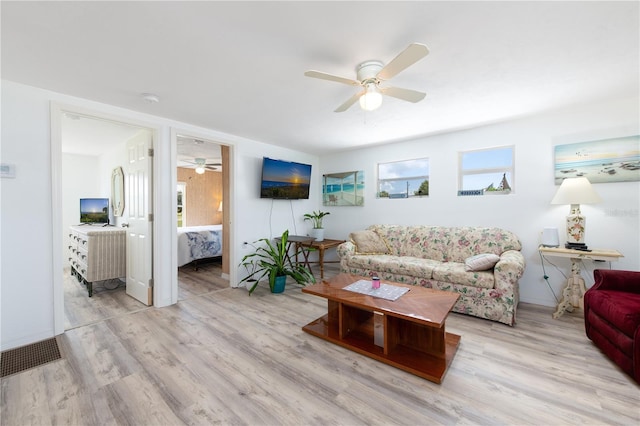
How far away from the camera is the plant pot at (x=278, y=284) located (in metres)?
3.62

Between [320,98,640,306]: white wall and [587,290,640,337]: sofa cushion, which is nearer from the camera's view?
[587,290,640,337]: sofa cushion

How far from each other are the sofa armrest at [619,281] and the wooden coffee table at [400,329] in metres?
1.31

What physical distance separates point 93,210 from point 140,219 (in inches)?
91.3

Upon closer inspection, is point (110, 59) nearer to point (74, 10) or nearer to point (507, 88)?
point (74, 10)

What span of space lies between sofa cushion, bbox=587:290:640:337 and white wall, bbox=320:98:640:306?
0.97 metres

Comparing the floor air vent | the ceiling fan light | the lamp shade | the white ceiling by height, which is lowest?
the floor air vent

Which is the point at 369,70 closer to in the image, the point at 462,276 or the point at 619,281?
the point at 462,276

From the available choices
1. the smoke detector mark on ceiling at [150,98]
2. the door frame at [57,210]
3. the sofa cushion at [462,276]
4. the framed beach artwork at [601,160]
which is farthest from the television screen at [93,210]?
the framed beach artwork at [601,160]

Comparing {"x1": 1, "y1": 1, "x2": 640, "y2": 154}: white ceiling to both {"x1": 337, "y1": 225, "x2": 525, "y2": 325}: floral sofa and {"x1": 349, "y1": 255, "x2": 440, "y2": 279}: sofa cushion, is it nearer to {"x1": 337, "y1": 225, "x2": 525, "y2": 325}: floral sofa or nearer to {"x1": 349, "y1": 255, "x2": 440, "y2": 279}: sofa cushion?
{"x1": 337, "y1": 225, "x2": 525, "y2": 325}: floral sofa

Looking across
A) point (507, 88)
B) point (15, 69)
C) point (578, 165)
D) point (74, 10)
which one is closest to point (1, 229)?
point (15, 69)

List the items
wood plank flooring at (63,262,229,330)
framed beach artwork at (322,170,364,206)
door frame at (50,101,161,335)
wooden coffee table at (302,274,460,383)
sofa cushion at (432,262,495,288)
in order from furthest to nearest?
1. framed beach artwork at (322,170,364,206)
2. wood plank flooring at (63,262,229,330)
3. sofa cushion at (432,262,495,288)
4. door frame at (50,101,161,335)
5. wooden coffee table at (302,274,460,383)

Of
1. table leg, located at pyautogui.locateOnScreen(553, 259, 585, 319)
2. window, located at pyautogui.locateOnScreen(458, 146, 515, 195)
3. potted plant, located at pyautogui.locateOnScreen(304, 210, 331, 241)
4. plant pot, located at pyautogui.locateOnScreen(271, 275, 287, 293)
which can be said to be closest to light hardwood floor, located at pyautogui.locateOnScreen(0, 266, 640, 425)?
table leg, located at pyautogui.locateOnScreen(553, 259, 585, 319)

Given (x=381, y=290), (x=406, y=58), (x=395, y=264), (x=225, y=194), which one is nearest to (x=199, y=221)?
(x=225, y=194)

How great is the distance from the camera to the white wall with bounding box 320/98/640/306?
8.97 feet
